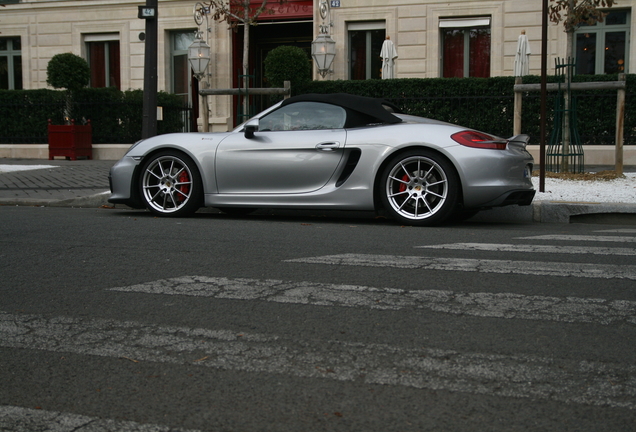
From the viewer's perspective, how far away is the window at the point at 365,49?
22.5 m

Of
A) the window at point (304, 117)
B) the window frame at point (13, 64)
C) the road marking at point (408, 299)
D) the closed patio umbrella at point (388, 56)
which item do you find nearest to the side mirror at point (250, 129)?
the window at point (304, 117)

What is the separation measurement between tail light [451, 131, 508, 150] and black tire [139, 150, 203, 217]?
2.73 m

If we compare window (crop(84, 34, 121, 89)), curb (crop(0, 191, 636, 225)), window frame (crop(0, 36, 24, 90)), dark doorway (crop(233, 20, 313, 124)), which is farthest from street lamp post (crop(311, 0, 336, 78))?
curb (crop(0, 191, 636, 225))

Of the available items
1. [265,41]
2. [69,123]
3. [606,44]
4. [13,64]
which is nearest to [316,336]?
[69,123]

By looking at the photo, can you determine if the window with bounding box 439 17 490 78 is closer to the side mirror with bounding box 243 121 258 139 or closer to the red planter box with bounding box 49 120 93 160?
the red planter box with bounding box 49 120 93 160

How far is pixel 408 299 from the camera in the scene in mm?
4309

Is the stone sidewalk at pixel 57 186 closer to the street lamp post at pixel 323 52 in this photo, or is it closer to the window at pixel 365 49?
the street lamp post at pixel 323 52

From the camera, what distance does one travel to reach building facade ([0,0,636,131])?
20938mm

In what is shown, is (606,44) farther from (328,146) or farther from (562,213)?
(328,146)

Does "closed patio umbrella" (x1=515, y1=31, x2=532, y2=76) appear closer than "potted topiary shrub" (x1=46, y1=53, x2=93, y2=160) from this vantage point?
Yes

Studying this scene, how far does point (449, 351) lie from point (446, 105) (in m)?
14.1

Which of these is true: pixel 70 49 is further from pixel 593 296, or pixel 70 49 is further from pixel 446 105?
pixel 593 296

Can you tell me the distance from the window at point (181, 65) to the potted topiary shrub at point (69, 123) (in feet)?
14.7

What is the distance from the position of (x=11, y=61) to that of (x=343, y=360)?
25.1 meters
